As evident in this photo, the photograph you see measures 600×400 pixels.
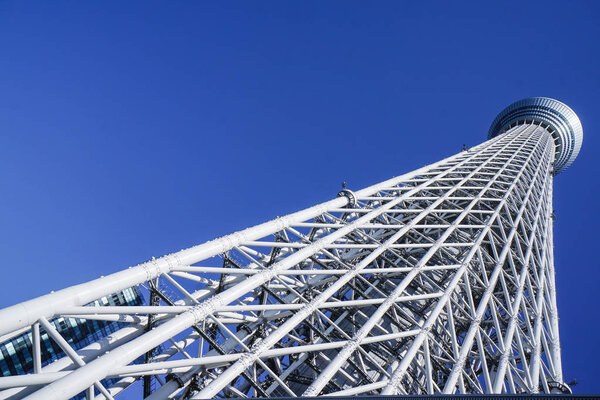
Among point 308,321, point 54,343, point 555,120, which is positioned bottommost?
point 308,321

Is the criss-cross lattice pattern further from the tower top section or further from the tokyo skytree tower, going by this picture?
the tower top section

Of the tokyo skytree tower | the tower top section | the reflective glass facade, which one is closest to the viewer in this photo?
the tokyo skytree tower

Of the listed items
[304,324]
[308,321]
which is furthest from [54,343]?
[308,321]

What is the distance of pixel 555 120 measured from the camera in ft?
326

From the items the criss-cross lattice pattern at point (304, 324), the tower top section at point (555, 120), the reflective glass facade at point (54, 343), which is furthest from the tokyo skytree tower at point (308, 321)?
the tower top section at point (555, 120)

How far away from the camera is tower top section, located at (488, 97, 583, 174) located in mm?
99188

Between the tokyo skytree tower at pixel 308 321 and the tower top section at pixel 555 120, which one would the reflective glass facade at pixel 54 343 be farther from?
the tower top section at pixel 555 120

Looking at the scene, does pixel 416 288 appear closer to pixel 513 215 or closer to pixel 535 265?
pixel 535 265

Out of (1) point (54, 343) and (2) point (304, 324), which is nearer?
(2) point (304, 324)

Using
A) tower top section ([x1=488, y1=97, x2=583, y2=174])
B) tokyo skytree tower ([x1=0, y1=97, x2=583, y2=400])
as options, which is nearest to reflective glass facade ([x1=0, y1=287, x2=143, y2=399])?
tokyo skytree tower ([x1=0, y1=97, x2=583, y2=400])

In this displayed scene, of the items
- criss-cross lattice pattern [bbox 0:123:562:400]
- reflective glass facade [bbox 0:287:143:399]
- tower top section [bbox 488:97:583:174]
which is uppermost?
tower top section [bbox 488:97:583:174]

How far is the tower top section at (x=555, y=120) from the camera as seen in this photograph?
99.2 m

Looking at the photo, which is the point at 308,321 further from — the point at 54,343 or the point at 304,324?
the point at 54,343

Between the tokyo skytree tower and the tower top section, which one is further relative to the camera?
the tower top section
